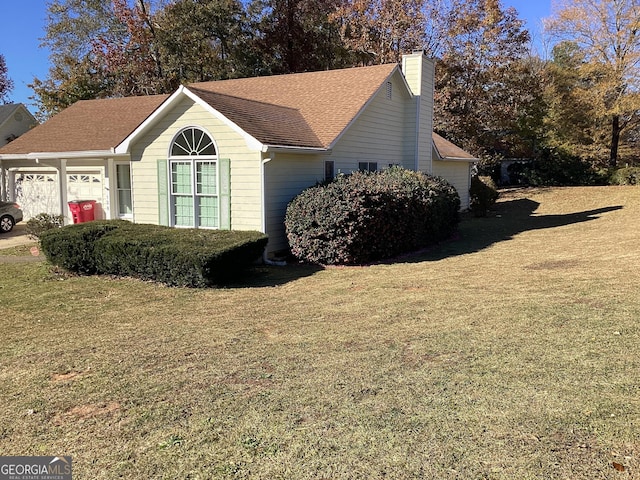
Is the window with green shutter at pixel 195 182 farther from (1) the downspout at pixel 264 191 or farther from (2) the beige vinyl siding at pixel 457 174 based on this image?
(2) the beige vinyl siding at pixel 457 174

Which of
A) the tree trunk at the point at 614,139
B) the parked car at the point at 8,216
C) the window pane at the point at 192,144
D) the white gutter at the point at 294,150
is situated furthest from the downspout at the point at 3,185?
the tree trunk at the point at 614,139

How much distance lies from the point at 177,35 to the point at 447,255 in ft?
76.4

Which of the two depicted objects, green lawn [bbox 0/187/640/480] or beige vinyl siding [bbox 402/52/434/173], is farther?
beige vinyl siding [bbox 402/52/434/173]

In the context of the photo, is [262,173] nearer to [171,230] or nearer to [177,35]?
[171,230]

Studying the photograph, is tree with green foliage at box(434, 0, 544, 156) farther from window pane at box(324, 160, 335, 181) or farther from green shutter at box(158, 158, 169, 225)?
green shutter at box(158, 158, 169, 225)

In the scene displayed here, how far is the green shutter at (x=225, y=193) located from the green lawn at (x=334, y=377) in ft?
10.4

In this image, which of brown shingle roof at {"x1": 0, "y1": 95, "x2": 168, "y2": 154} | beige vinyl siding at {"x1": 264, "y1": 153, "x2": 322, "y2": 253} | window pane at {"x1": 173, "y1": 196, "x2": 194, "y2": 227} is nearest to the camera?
beige vinyl siding at {"x1": 264, "y1": 153, "x2": 322, "y2": 253}

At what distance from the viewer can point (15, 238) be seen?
667 inches

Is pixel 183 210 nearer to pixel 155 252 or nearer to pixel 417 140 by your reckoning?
pixel 155 252

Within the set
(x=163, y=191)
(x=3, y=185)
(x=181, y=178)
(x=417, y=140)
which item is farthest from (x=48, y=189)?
(x=417, y=140)

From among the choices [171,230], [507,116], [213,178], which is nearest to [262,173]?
[213,178]

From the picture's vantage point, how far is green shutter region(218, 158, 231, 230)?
12383mm

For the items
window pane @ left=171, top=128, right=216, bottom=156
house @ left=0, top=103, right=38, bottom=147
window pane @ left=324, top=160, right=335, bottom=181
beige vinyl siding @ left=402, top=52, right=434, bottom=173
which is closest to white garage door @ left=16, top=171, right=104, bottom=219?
window pane @ left=171, top=128, right=216, bottom=156

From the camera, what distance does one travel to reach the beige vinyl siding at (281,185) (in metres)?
12.3
